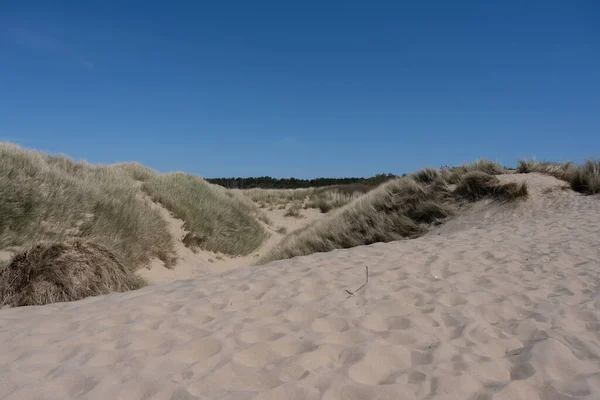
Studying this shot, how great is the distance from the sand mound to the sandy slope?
581 millimetres

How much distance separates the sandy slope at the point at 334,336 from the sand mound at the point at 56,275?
0.58 metres

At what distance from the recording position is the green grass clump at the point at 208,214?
11789 mm

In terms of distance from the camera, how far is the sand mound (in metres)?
5.57

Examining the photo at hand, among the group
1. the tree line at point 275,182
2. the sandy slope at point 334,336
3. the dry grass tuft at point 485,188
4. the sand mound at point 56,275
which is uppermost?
the tree line at point 275,182

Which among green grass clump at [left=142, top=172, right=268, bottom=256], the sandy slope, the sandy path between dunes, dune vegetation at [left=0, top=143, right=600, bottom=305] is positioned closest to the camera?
the sandy slope

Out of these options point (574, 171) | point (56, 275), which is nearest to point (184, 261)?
point (56, 275)

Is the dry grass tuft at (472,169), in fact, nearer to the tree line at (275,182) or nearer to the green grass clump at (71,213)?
the green grass clump at (71,213)

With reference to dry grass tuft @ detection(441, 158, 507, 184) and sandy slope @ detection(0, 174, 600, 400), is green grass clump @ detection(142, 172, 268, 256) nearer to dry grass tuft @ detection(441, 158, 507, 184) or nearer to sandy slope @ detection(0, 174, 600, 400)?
sandy slope @ detection(0, 174, 600, 400)

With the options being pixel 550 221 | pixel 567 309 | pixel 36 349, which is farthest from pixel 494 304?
pixel 550 221

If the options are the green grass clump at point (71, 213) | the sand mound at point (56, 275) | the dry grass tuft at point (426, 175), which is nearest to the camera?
the sand mound at point (56, 275)

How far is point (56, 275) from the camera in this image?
577 cm

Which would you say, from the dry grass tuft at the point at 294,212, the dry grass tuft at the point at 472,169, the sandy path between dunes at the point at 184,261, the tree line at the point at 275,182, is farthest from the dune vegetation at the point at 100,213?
the tree line at the point at 275,182

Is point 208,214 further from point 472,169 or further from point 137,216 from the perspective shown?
point 472,169

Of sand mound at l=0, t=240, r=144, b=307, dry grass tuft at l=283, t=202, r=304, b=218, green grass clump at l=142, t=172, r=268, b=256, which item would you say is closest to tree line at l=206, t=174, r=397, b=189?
dry grass tuft at l=283, t=202, r=304, b=218
